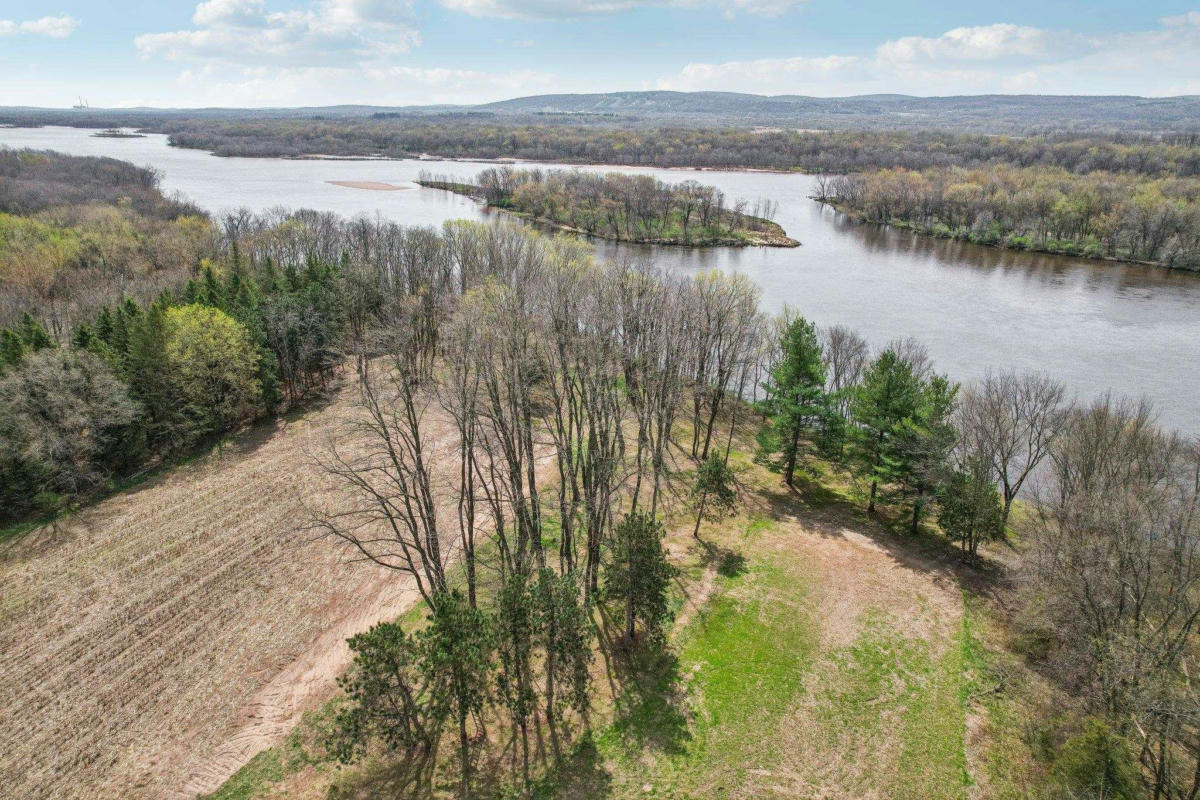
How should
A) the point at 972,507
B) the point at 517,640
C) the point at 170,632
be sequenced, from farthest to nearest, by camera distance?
1. the point at 972,507
2. the point at 170,632
3. the point at 517,640

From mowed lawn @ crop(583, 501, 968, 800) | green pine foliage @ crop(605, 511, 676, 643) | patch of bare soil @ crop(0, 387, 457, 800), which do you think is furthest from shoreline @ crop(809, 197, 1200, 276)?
patch of bare soil @ crop(0, 387, 457, 800)

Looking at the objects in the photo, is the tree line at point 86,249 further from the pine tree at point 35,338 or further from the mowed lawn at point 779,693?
the mowed lawn at point 779,693

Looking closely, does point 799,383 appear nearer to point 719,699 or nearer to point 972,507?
point 972,507

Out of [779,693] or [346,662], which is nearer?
[779,693]

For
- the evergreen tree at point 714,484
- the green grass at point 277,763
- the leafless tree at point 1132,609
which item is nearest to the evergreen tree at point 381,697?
the green grass at point 277,763

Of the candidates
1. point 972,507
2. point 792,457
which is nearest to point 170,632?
point 792,457

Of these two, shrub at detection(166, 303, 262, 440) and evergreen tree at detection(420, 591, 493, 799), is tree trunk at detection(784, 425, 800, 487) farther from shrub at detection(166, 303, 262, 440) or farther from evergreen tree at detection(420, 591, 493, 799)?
shrub at detection(166, 303, 262, 440)

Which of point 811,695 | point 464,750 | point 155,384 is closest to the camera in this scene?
point 464,750
